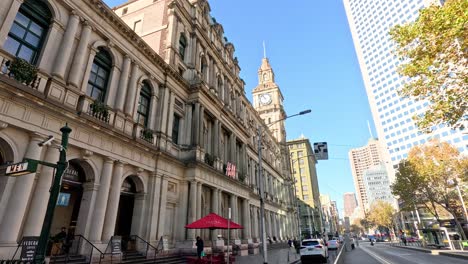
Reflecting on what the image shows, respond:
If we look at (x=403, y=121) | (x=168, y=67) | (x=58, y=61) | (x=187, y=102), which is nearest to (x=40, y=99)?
(x=58, y=61)

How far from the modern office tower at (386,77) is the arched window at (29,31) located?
107 m

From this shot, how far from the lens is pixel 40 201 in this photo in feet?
34.7

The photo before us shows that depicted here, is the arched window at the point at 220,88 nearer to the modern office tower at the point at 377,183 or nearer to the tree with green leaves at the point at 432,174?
the tree with green leaves at the point at 432,174

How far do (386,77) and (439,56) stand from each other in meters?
120

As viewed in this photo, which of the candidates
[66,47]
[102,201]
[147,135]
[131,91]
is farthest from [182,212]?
[66,47]

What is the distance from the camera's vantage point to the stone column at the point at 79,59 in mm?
13055

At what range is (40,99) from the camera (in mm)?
10672

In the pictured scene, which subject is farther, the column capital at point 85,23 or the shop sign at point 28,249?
the column capital at point 85,23

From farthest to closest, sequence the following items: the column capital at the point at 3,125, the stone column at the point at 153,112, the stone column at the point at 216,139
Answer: the stone column at the point at 216,139 < the stone column at the point at 153,112 < the column capital at the point at 3,125

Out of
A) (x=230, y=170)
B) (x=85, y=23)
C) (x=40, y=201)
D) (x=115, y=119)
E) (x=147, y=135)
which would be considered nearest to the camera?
(x=40, y=201)

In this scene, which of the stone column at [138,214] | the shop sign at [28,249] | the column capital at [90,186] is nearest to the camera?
the shop sign at [28,249]

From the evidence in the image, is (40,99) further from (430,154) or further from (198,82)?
(430,154)

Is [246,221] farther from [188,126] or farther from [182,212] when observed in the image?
[188,126]

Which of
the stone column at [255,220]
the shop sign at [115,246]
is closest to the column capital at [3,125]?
the shop sign at [115,246]
